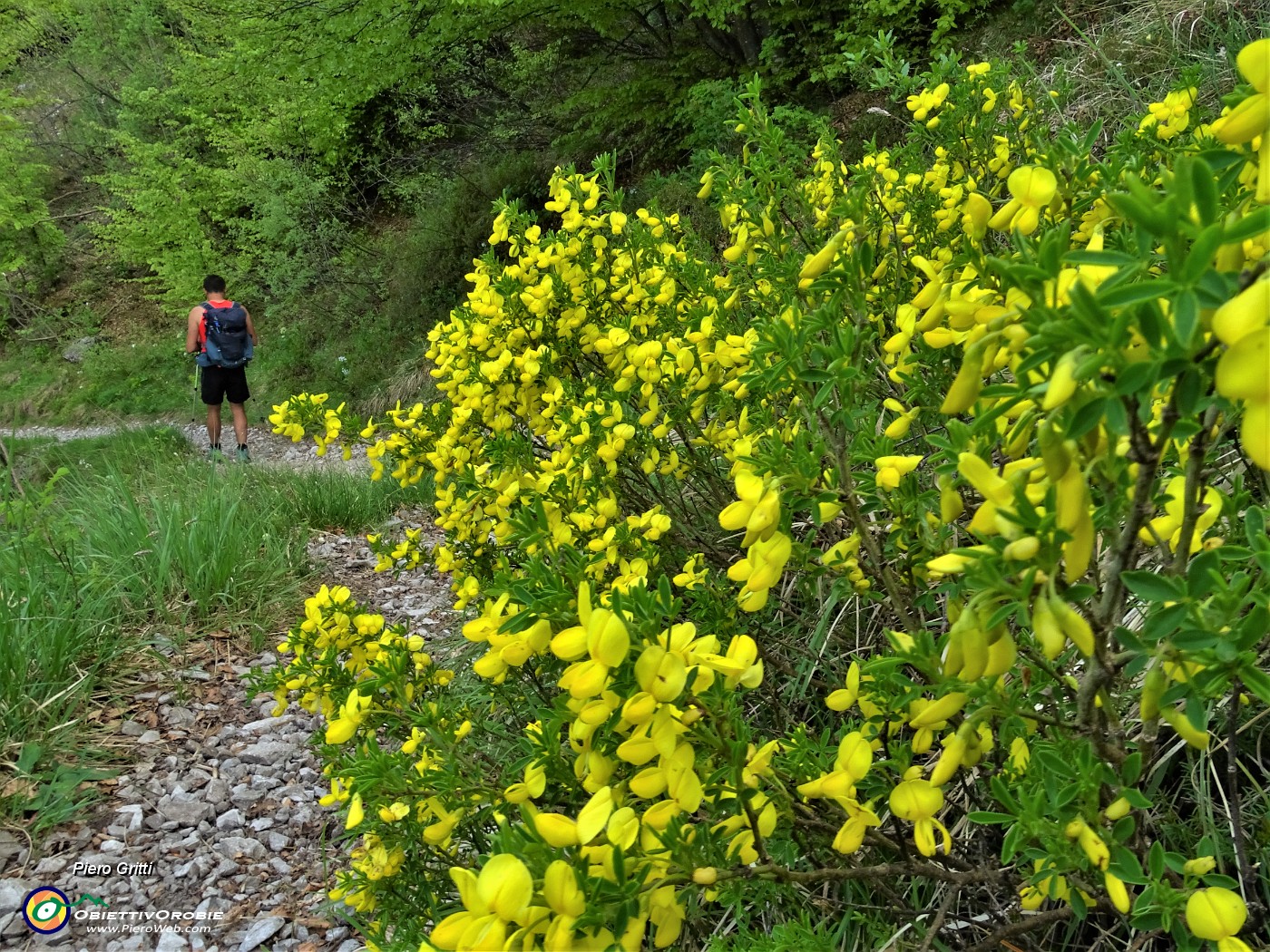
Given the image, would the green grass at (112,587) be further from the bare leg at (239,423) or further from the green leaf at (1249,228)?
the green leaf at (1249,228)

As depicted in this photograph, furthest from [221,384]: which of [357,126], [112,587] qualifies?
[357,126]

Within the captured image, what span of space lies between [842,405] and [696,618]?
607 millimetres

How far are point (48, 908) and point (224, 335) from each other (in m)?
6.31

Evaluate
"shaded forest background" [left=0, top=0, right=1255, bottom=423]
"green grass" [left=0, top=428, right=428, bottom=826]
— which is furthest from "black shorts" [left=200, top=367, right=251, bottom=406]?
"green grass" [left=0, top=428, right=428, bottom=826]

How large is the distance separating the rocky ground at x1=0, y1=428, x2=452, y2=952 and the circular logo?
0.07 feet

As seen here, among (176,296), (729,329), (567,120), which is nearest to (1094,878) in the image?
(729,329)

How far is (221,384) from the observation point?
777cm

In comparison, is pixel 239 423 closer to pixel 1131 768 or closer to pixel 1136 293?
pixel 1131 768

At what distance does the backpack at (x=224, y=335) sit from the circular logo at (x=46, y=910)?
6.24 m

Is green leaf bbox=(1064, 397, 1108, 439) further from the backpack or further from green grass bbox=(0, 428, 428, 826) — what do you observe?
the backpack

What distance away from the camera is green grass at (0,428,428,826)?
258 cm

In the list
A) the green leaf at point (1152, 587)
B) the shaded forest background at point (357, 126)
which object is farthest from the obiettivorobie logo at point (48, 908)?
the shaded forest background at point (357, 126)

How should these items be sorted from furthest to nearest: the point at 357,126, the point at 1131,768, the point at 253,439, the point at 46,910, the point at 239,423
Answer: the point at 357,126
the point at 253,439
the point at 239,423
the point at 46,910
the point at 1131,768

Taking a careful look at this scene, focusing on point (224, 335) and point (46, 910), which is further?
point (224, 335)
